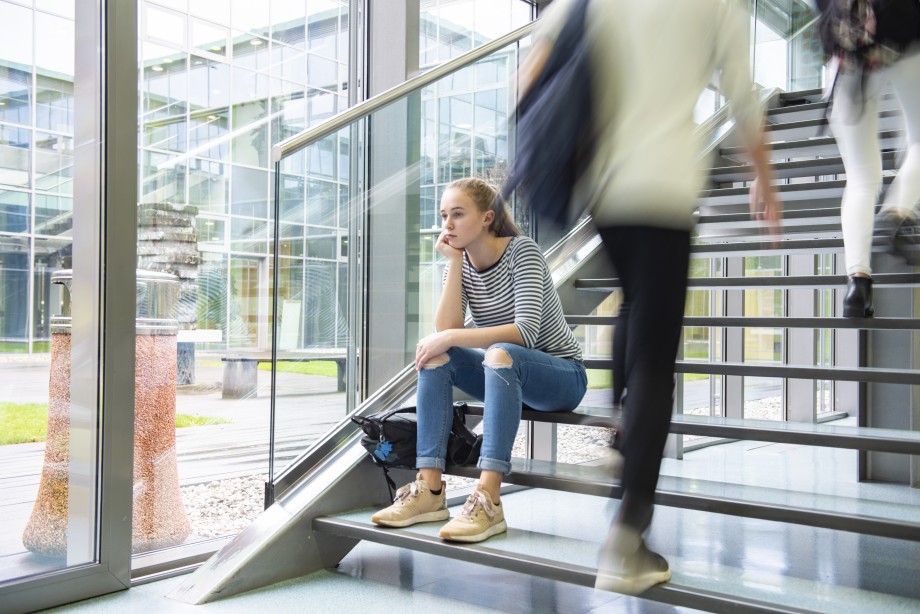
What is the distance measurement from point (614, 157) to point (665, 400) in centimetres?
42

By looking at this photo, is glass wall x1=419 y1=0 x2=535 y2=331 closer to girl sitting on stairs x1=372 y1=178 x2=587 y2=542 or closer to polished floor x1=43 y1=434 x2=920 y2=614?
girl sitting on stairs x1=372 y1=178 x2=587 y2=542

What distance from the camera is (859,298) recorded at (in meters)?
2.74

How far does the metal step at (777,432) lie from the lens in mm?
2288

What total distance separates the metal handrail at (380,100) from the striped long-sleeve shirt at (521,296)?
1.99 ft

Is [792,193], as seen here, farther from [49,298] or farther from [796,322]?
[49,298]

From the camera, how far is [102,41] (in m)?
2.64

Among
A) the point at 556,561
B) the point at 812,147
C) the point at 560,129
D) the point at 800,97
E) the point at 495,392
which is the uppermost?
the point at 800,97

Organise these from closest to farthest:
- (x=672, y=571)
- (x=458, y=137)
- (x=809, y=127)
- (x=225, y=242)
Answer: (x=672, y=571) → (x=225, y=242) → (x=458, y=137) → (x=809, y=127)

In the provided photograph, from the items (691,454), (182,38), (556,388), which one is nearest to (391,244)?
(556,388)

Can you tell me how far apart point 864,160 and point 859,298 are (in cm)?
42

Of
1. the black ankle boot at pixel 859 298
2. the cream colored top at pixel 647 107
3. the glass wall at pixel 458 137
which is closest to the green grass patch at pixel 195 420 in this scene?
the glass wall at pixel 458 137

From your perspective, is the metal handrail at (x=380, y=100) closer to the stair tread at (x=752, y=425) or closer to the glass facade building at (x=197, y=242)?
the glass facade building at (x=197, y=242)

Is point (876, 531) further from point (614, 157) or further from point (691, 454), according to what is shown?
point (691, 454)

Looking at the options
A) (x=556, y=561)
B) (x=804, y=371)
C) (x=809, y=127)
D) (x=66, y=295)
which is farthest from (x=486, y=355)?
(x=809, y=127)
